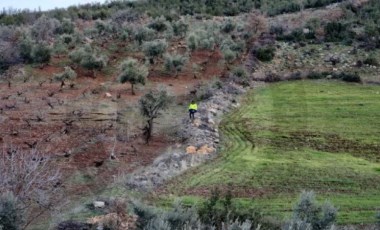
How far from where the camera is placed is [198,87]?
33.4 meters

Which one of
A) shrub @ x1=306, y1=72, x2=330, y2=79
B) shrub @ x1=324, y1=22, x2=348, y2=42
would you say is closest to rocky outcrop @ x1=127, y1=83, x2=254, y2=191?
shrub @ x1=306, y1=72, x2=330, y2=79

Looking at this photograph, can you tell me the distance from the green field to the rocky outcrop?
472 mm

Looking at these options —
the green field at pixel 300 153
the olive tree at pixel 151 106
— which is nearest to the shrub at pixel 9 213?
the green field at pixel 300 153

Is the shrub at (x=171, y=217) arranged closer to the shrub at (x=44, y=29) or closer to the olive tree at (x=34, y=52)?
the olive tree at (x=34, y=52)

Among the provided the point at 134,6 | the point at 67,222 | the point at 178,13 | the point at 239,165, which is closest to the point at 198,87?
the point at 239,165

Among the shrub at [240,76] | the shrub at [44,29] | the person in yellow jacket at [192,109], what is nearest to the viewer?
the person in yellow jacket at [192,109]

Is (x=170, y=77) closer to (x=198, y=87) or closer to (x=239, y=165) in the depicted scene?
(x=198, y=87)

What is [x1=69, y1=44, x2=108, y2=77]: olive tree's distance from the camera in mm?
36906

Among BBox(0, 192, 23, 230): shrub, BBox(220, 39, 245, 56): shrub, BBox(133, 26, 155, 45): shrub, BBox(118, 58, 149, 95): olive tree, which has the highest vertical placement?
BBox(133, 26, 155, 45): shrub

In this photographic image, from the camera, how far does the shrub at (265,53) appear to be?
41.3 metres

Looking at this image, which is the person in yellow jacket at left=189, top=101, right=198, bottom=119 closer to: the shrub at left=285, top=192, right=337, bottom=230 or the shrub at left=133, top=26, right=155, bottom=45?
the shrub at left=285, top=192, right=337, bottom=230

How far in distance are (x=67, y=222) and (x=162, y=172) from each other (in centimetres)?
568

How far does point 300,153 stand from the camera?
75.6 ft

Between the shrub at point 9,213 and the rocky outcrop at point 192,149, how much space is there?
22.8 ft
